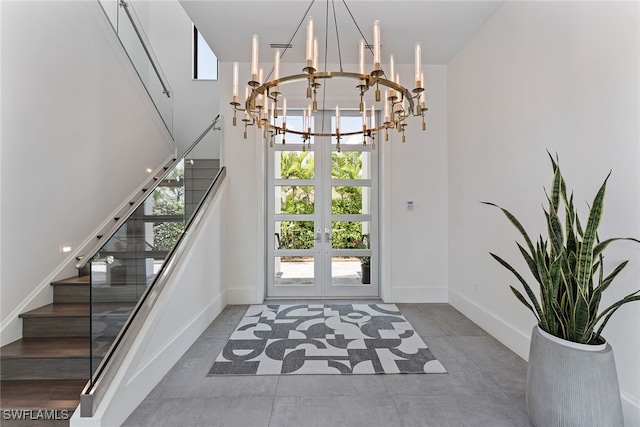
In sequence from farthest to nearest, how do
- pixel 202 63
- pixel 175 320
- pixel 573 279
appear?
pixel 202 63
pixel 175 320
pixel 573 279

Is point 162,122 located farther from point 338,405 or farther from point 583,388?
point 583,388

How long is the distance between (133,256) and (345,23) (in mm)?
3079

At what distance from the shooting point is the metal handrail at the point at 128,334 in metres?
1.66

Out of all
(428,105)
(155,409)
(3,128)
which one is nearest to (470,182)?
(428,105)

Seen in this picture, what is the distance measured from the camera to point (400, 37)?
3.39 metres

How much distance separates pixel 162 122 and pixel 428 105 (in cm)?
415

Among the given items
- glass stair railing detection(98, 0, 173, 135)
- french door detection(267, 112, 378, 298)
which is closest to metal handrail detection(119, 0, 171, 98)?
glass stair railing detection(98, 0, 173, 135)

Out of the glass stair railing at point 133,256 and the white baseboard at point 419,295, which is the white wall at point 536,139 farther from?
the glass stair railing at point 133,256

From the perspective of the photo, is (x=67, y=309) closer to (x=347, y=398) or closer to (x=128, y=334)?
(x=128, y=334)

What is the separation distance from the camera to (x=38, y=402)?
1781 millimetres

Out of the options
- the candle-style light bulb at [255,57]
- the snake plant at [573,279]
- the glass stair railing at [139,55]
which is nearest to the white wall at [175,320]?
the candle-style light bulb at [255,57]

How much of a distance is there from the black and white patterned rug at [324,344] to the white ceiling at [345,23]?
11.0 feet

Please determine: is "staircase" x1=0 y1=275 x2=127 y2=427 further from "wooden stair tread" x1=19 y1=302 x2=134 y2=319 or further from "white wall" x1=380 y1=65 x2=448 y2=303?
"white wall" x1=380 y1=65 x2=448 y2=303

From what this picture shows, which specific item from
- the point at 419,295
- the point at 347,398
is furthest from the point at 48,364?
the point at 419,295
